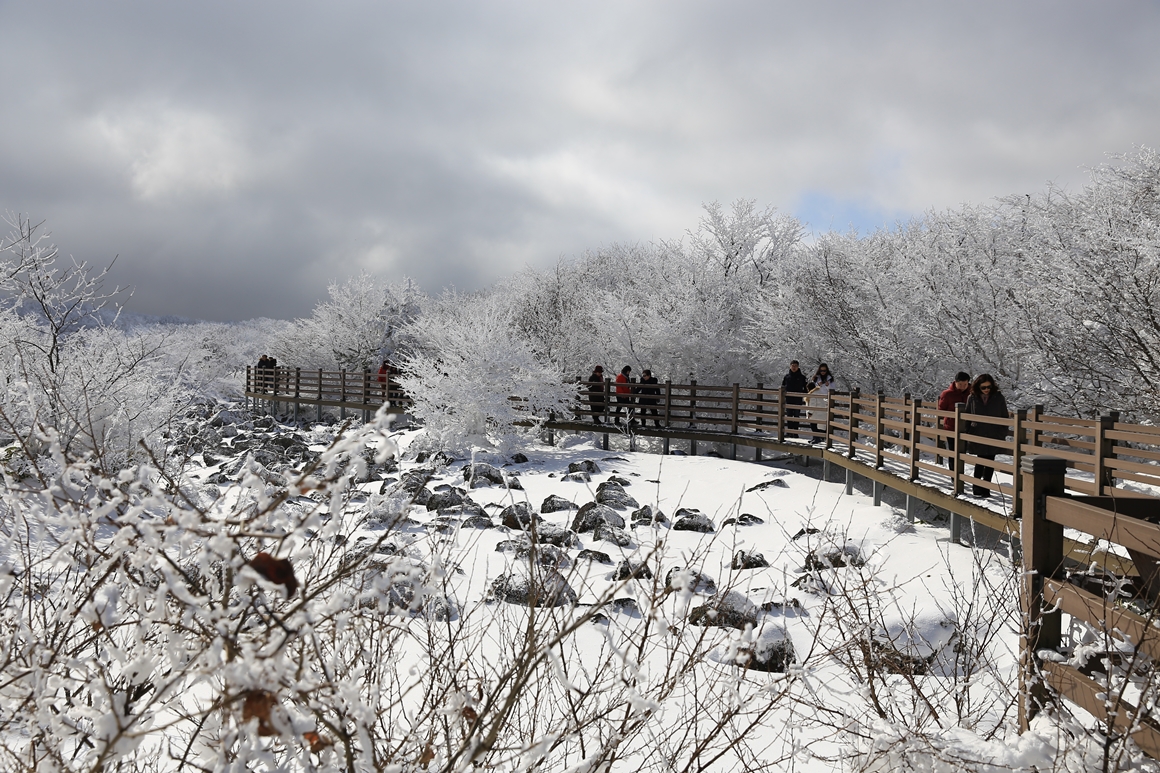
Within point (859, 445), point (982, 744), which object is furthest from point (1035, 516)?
point (859, 445)

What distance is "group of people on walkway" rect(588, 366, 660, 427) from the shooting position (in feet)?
52.8

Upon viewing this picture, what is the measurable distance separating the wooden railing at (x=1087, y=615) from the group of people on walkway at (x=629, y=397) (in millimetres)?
12531

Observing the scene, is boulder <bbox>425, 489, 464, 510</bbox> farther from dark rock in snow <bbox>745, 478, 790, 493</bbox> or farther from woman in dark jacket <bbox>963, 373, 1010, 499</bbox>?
woman in dark jacket <bbox>963, 373, 1010, 499</bbox>

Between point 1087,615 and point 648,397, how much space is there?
523 inches

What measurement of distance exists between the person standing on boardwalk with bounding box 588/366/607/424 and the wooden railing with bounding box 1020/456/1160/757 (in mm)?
13466

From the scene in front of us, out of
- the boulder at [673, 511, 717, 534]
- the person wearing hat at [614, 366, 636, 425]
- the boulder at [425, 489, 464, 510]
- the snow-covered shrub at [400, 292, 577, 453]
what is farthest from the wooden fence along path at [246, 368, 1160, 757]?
the boulder at [425, 489, 464, 510]

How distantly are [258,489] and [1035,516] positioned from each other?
314 centimetres

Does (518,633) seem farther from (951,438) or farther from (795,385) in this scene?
(795,385)

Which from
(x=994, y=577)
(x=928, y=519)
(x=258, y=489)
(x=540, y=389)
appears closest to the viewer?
(x=258, y=489)

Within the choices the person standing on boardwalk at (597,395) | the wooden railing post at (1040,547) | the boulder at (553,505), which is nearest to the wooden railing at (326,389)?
the person standing on boardwalk at (597,395)

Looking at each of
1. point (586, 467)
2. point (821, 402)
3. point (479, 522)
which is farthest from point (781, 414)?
point (479, 522)

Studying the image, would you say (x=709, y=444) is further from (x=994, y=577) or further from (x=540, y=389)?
(x=994, y=577)

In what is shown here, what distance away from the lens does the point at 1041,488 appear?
304cm

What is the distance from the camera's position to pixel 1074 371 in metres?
12.2
